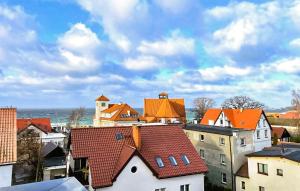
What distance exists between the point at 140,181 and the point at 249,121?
89.3 ft

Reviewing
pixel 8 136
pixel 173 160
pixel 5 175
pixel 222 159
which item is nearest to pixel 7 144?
pixel 8 136

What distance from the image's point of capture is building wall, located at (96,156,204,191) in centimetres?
2405

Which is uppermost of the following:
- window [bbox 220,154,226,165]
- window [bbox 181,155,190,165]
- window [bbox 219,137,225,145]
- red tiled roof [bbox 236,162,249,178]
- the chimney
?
the chimney

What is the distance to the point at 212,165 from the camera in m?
37.9

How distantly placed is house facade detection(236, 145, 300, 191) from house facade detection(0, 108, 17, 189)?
985 inches

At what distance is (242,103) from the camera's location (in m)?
90.6

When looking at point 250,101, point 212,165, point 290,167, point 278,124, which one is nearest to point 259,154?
point 290,167

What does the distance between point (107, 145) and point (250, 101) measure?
7554 centimetres

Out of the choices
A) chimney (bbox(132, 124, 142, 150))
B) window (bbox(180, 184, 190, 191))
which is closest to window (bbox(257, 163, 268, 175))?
window (bbox(180, 184, 190, 191))

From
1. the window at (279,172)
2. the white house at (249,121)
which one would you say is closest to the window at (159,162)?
the window at (279,172)

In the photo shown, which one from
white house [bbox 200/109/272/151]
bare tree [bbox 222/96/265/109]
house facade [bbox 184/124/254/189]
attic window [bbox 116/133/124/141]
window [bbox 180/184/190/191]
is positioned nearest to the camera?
window [bbox 180/184/190/191]

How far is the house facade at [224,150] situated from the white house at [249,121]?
12.8 feet

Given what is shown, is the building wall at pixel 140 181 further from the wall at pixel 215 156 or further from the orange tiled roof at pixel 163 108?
the orange tiled roof at pixel 163 108

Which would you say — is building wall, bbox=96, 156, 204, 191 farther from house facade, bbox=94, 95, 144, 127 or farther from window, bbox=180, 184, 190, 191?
house facade, bbox=94, 95, 144, 127
